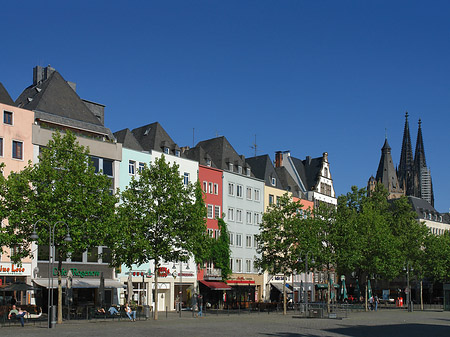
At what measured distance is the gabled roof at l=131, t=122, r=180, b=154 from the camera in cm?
7381

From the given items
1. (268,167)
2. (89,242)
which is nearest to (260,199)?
(268,167)

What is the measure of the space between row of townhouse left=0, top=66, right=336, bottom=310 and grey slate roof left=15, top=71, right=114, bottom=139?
0.12 metres

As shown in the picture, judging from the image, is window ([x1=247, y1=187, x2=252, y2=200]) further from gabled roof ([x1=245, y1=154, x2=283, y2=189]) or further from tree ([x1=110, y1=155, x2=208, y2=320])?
tree ([x1=110, y1=155, x2=208, y2=320])

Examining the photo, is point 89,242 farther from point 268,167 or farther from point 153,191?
point 268,167

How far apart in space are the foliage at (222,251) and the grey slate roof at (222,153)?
887 centimetres

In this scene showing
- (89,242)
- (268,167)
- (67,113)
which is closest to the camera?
(89,242)

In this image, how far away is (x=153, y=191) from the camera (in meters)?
52.5

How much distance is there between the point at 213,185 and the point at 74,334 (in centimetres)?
4598

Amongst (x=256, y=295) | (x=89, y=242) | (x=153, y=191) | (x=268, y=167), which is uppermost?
(x=268, y=167)

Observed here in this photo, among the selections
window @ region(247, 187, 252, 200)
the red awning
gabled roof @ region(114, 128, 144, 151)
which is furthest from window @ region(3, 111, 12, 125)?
window @ region(247, 187, 252, 200)

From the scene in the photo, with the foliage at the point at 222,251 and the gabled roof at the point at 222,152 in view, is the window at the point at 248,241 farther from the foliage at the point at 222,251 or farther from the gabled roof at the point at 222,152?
the gabled roof at the point at 222,152

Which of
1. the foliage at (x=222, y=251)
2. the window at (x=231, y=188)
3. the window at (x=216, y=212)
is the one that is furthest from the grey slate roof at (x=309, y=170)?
the foliage at (x=222, y=251)

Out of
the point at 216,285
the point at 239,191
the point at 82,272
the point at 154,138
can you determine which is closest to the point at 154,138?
the point at 154,138

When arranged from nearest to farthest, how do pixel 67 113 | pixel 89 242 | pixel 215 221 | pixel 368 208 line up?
1. pixel 89 242
2. pixel 67 113
3. pixel 215 221
4. pixel 368 208
